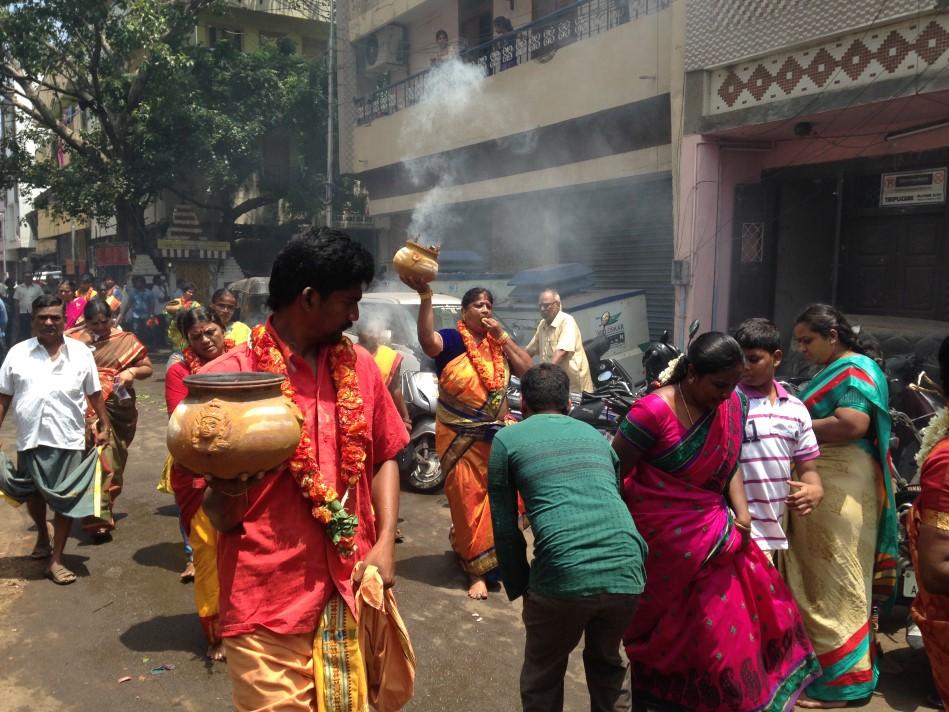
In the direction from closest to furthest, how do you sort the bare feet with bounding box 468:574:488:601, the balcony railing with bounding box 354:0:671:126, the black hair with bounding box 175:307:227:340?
the black hair with bounding box 175:307:227:340
the bare feet with bounding box 468:574:488:601
the balcony railing with bounding box 354:0:671:126

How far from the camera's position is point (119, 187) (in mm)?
19344

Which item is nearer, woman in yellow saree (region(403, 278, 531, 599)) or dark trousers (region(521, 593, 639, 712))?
dark trousers (region(521, 593, 639, 712))

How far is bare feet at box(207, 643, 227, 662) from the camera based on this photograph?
166 inches

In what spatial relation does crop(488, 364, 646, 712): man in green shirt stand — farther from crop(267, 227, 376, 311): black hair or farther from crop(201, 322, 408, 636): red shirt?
crop(267, 227, 376, 311): black hair

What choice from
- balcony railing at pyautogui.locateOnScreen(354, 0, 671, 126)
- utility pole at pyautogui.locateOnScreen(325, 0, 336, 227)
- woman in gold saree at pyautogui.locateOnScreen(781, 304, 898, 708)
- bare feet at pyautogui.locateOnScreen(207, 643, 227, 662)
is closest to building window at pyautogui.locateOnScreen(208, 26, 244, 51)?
utility pole at pyautogui.locateOnScreen(325, 0, 336, 227)

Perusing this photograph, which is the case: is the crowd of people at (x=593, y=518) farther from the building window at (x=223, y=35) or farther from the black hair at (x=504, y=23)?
the building window at (x=223, y=35)

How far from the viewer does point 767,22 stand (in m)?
9.56

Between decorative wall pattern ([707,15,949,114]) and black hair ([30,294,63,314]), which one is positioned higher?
decorative wall pattern ([707,15,949,114])

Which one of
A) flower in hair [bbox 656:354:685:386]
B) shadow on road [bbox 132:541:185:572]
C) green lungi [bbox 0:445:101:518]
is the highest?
flower in hair [bbox 656:354:685:386]

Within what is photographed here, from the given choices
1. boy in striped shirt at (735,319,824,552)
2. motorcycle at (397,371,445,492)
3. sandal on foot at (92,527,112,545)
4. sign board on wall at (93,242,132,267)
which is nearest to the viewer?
boy in striped shirt at (735,319,824,552)

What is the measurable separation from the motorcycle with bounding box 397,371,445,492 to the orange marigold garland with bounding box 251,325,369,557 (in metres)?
4.98

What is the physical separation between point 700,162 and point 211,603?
8685 millimetres

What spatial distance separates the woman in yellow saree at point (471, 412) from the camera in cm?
518

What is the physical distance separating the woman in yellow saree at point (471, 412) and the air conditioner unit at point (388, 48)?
16.5 metres
